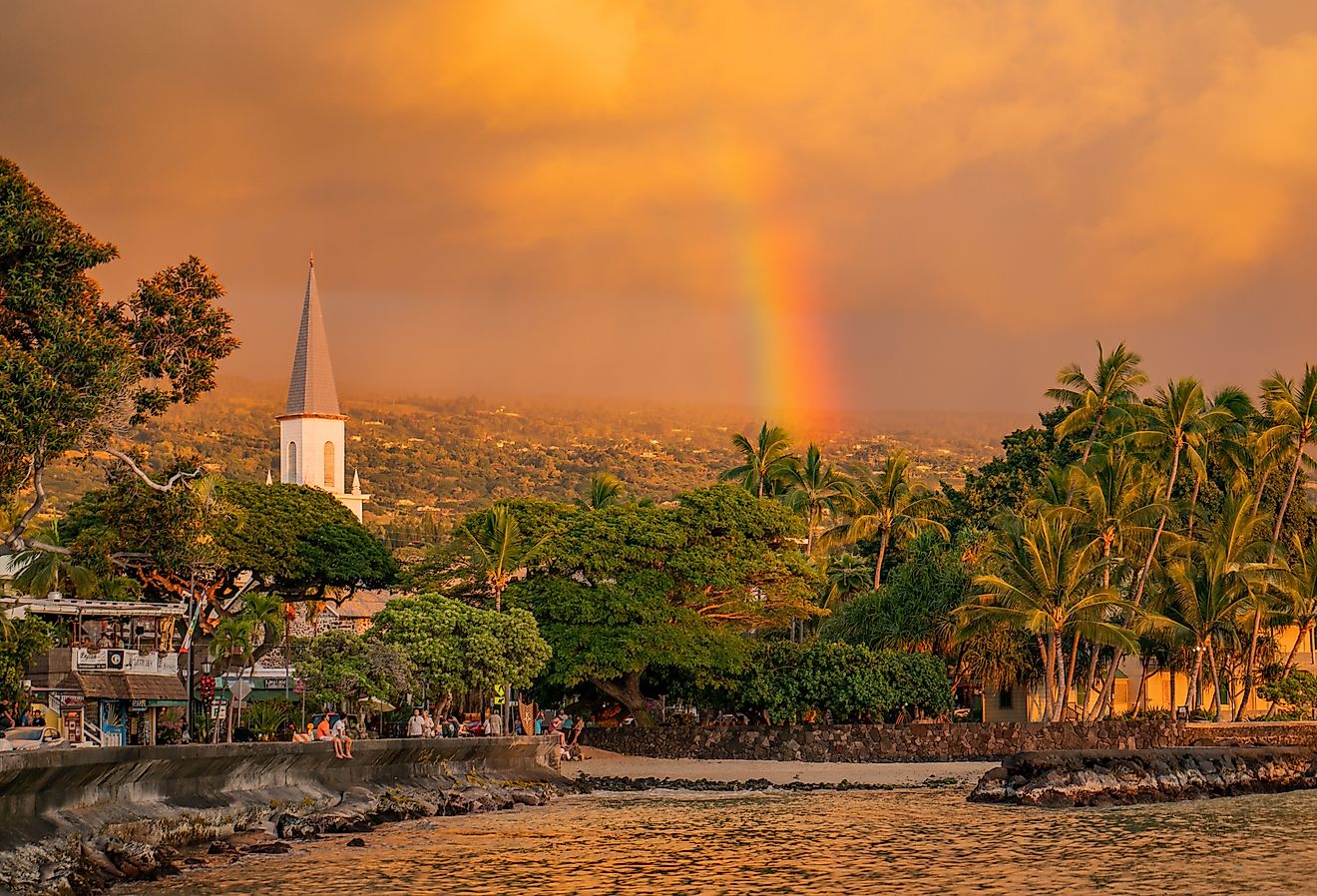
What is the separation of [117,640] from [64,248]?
15.2m

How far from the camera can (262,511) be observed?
226 feet

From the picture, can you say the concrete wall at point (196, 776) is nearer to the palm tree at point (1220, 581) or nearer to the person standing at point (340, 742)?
the person standing at point (340, 742)

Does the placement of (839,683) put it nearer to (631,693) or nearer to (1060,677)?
(631,693)

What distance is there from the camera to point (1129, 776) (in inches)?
1863

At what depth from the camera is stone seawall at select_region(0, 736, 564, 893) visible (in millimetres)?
22969

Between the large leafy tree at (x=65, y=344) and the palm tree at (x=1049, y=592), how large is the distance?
29817 millimetres

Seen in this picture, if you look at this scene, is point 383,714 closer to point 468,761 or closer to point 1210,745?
point 468,761

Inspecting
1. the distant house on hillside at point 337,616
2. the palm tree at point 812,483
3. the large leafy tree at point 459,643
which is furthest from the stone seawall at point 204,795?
the palm tree at point 812,483

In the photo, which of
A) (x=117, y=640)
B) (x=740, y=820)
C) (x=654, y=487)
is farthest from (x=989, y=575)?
(x=654, y=487)

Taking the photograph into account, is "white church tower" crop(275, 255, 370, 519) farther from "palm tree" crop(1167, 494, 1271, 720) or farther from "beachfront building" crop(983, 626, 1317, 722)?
"palm tree" crop(1167, 494, 1271, 720)

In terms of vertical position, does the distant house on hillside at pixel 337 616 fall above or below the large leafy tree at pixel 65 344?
below

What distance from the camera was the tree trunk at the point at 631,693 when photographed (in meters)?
60.2

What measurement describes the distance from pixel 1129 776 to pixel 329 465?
92.8 meters

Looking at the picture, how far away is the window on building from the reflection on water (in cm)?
8935
